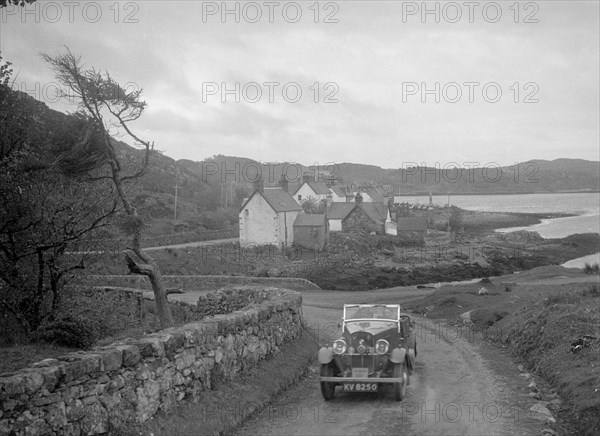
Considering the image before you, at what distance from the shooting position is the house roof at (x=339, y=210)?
90.4 meters

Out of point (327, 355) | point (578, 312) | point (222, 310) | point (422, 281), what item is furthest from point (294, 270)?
point (327, 355)

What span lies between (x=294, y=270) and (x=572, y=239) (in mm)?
50296

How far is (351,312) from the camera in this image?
54.9 feet

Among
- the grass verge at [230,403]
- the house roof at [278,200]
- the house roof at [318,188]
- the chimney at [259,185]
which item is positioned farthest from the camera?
the house roof at [318,188]

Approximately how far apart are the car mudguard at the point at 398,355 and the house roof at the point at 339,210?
74.2 meters

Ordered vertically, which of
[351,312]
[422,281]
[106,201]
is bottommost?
[422,281]

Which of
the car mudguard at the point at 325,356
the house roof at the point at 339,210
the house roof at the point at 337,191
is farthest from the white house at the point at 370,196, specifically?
the car mudguard at the point at 325,356

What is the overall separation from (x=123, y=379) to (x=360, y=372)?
5.95 meters

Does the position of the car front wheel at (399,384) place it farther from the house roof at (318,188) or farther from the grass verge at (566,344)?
the house roof at (318,188)

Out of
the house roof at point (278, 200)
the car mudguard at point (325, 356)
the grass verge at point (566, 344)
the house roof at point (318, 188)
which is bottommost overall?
the grass verge at point (566, 344)

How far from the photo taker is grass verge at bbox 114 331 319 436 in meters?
10.9

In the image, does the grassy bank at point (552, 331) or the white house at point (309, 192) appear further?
the white house at point (309, 192)

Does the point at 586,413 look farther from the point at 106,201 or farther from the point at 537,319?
the point at 106,201

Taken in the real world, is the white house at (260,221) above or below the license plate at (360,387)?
above
